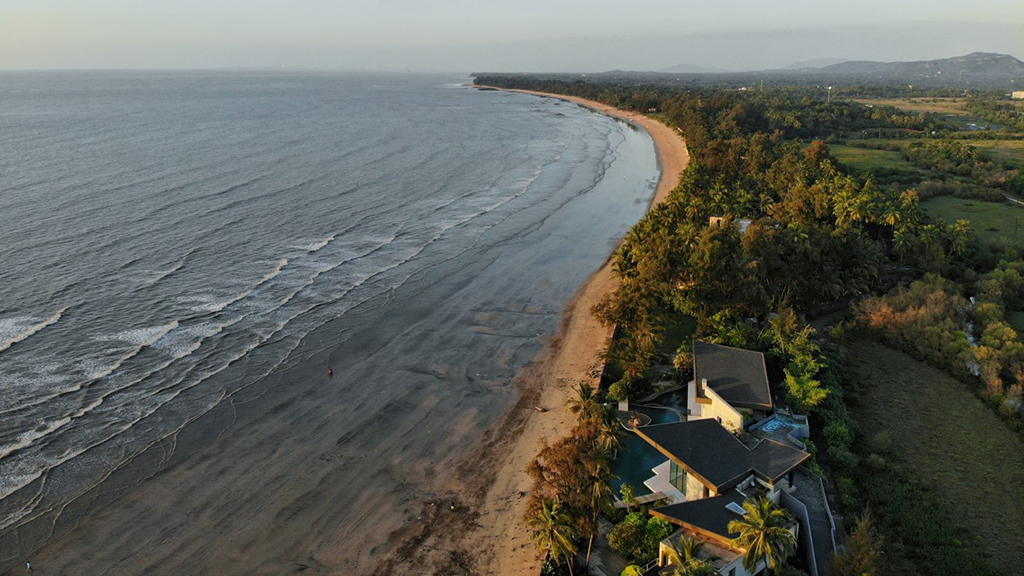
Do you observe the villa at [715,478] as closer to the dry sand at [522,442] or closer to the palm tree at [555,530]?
the palm tree at [555,530]

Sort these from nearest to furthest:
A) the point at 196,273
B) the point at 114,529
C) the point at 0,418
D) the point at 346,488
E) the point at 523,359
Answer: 1. the point at 114,529
2. the point at 346,488
3. the point at 0,418
4. the point at 523,359
5. the point at 196,273

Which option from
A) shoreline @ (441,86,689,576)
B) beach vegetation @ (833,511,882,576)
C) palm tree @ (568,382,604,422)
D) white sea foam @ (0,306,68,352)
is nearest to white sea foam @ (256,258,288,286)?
white sea foam @ (0,306,68,352)

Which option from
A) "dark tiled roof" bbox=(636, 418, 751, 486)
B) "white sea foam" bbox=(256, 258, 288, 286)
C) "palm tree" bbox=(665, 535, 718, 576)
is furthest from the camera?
"white sea foam" bbox=(256, 258, 288, 286)

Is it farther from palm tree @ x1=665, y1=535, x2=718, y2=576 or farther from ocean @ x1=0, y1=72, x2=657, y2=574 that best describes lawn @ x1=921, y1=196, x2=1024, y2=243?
palm tree @ x1=665, y1=535, x2=718, y2=576

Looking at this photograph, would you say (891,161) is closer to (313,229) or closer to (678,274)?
(678,274)

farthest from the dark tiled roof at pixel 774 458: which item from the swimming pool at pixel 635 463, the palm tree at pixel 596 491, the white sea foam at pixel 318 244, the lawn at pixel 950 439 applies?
the white sea foam at pixel 318 244

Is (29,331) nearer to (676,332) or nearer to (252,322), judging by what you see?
(252,322)

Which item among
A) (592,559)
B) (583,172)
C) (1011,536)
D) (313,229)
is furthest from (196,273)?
(583,172)
